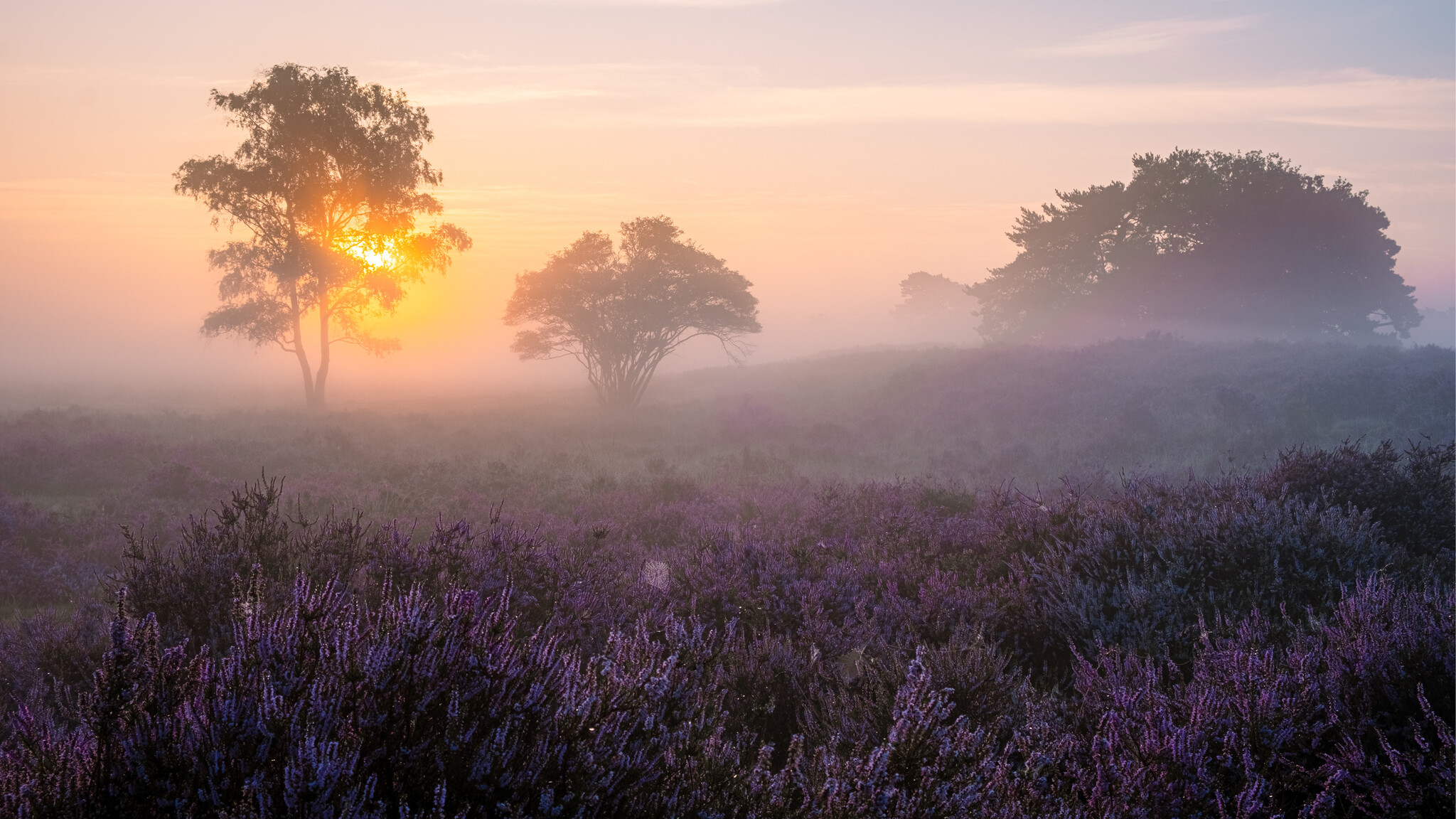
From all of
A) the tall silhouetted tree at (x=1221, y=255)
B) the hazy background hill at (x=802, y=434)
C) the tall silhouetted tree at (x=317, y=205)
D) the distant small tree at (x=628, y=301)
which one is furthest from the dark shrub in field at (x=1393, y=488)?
the tall silhouetted tree at (x=1221, y=255)

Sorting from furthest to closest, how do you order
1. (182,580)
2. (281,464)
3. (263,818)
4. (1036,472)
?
(1036,472)
(281,464)
(182,580)
(263,818)

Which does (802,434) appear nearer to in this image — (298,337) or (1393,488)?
(1393,488)

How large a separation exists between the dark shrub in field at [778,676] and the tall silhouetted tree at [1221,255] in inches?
1426

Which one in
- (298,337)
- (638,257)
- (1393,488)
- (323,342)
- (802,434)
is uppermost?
(638,257)

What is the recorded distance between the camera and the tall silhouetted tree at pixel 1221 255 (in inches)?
1474

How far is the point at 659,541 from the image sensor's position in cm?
869

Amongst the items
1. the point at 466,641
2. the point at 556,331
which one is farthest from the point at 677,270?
the point at 466,641

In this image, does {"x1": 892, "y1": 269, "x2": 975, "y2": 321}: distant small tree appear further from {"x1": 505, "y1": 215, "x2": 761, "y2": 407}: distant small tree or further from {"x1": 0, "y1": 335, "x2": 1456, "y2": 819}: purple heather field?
{"x1": 0, "y1": 335, "x2": 1456, "y2": 819}: purple heather field

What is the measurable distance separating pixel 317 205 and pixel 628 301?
33.1 feet

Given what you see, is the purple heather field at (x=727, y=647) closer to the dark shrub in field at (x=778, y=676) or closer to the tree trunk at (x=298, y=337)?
the dark shrub in field at (x=778, y=676)

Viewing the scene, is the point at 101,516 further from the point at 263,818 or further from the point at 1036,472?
the point at 1036,472

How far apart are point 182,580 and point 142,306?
428 ft

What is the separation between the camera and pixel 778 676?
3.85 metres

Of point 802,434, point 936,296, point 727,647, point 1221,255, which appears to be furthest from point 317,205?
point 936,296
